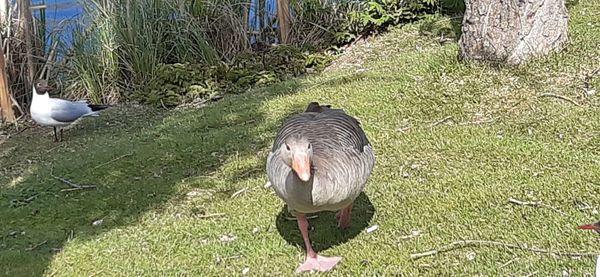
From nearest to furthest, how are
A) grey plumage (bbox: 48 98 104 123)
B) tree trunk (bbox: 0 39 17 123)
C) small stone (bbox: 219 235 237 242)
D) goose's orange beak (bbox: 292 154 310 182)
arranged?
goose's orange beak (bbox: 292 154 310 182) → small stone (bbox: 219 235 237 242) → grey plumage (bbox: 48 98 104 123) → tree trunk (bbox: 0 39 17 123)

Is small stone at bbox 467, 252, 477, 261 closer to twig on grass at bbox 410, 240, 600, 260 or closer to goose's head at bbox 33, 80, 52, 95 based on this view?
twig on grass at bbox 410, 240, 600, 260

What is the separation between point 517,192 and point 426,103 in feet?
6.35

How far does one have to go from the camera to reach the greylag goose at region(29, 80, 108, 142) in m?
7.77

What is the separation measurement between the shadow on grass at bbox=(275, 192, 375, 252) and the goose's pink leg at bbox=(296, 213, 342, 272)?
0.68 ft

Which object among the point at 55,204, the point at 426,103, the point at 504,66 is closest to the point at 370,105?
the point at 426,103

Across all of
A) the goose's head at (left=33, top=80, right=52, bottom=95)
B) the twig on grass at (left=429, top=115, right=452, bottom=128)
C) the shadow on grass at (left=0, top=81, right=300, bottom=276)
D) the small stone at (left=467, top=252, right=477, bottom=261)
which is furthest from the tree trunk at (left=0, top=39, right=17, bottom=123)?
the small stone at (left=467, top=252, right=477, bottom=261)

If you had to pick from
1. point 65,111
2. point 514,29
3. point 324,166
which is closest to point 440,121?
point 514,29

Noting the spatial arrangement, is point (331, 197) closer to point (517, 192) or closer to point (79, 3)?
point (517, 192)

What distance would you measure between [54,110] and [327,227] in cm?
413

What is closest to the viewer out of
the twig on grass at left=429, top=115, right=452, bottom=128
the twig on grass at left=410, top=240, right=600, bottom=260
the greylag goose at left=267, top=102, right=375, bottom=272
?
the greylag goose at left=267, top=102, right=375, bottom=272

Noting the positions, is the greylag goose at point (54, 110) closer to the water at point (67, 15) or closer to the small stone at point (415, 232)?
the water at point (67, 15)

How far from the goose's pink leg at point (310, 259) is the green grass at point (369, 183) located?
7 cm

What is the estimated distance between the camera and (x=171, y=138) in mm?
7035

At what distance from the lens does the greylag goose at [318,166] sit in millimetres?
3809
